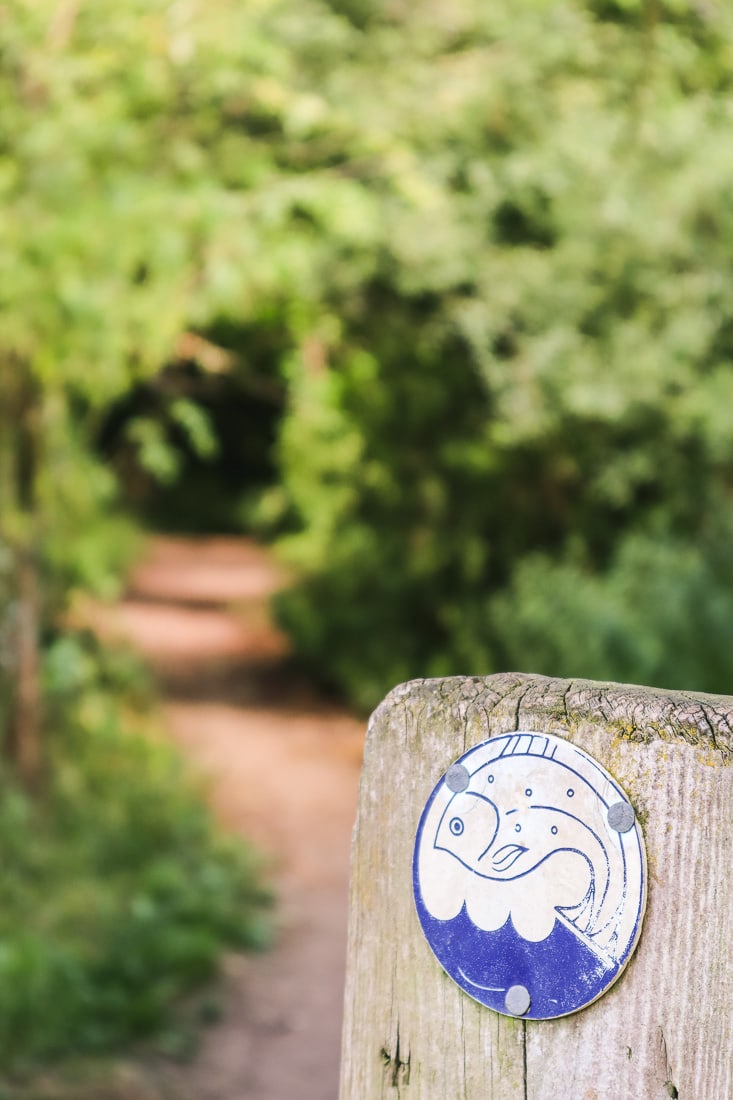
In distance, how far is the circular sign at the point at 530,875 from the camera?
1.06 metres

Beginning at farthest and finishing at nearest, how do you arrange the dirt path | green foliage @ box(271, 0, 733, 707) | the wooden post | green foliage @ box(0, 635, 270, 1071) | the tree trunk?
the tree trunk
green foliage @ box(271, 0, 733, 707)
the dirt path
green foliage @ box(0, 635, 270, 1071)
the wooden post

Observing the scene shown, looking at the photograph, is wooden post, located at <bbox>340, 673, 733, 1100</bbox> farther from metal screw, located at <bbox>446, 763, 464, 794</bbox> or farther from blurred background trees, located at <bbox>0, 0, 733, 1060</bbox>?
blurred background trees, located at <bbox>0, 0, 733, 1060</bbox>

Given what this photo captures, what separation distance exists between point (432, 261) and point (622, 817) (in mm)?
5898

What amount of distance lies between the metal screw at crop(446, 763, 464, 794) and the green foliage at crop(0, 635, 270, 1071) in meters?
3.27

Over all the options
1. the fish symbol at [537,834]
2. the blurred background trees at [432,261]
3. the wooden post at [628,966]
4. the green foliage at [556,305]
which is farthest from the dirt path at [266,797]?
the fish symbol at [537,834]

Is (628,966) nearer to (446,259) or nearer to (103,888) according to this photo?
→ (103,888)

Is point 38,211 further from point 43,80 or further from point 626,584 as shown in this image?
point 626,584

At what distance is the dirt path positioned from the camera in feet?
14.4

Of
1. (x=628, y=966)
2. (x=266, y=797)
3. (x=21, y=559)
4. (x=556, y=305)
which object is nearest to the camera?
(x=628, y=966)

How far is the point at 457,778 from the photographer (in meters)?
1.14

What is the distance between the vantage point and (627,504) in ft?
25.2

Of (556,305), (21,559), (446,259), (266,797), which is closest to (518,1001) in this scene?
(21,559)

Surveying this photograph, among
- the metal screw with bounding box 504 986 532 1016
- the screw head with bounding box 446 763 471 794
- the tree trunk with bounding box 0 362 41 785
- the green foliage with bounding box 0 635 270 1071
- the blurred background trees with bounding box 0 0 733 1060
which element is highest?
the blurred background trees with bounding box 0 0 733 1060

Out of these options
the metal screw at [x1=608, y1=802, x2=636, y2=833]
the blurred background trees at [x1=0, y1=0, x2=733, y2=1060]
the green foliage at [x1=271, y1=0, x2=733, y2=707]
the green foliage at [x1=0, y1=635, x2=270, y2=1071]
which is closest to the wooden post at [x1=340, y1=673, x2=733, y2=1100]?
the metal screw at [x1=608, y1=802, x2=636, y2=833]
